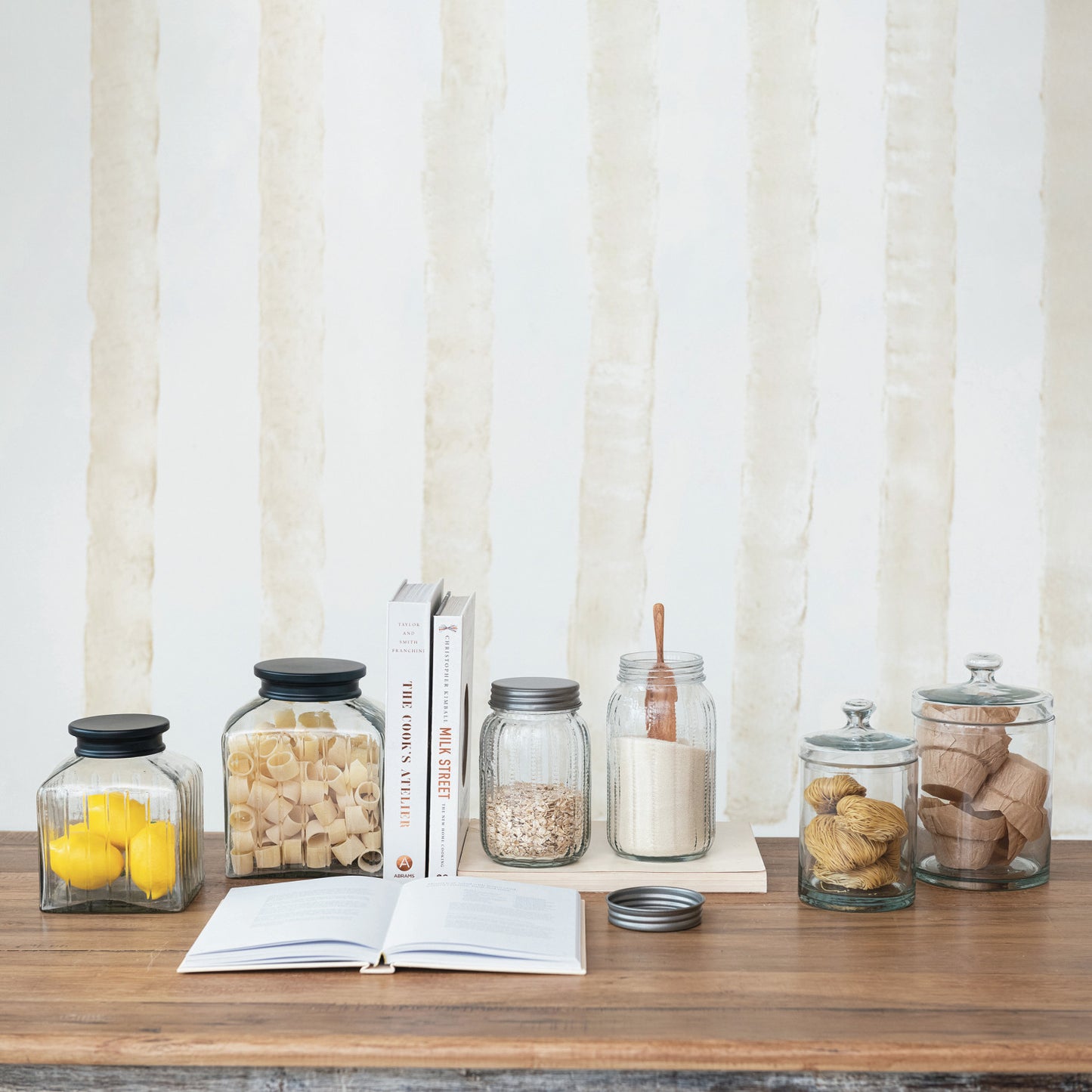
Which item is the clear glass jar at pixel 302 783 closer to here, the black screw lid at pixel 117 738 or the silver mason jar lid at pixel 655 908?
the black screw lid at pixel 117 738

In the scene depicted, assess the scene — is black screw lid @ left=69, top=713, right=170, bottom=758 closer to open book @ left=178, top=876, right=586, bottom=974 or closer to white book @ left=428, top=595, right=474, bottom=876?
open book @ left=178, top=876, right=586, bottom=974

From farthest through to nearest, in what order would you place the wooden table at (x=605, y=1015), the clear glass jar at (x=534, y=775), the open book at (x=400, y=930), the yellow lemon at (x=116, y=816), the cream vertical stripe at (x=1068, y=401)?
the cream vertical stripe at (x=1068, y=401) < the clear glass jar at (x=534, y=775) < the yellow lemon at (x=116, y=816) < the open book at (x=400, y=930) < the wooden table at (x=605, y=1015)

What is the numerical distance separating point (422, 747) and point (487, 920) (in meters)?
0.24

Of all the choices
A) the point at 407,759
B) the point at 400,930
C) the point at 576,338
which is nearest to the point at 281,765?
the point at 407,759

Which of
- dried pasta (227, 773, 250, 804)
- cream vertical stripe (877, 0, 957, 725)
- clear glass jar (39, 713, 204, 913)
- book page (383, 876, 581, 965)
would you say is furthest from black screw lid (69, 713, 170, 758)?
cream vertical stripe (877, 0, 957, 725)

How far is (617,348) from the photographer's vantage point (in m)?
1.88

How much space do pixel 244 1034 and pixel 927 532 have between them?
1.37 metres

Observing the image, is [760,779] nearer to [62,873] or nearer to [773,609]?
[773,609]

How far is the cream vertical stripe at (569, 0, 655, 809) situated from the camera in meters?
1.85

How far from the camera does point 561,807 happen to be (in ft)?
4.25

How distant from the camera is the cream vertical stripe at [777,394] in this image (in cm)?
185

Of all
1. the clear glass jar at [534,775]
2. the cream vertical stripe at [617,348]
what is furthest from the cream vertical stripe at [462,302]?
the clear glass jar at [534,775]

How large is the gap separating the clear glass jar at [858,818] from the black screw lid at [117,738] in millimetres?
705

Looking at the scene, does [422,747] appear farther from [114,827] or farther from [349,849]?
[114,827]
